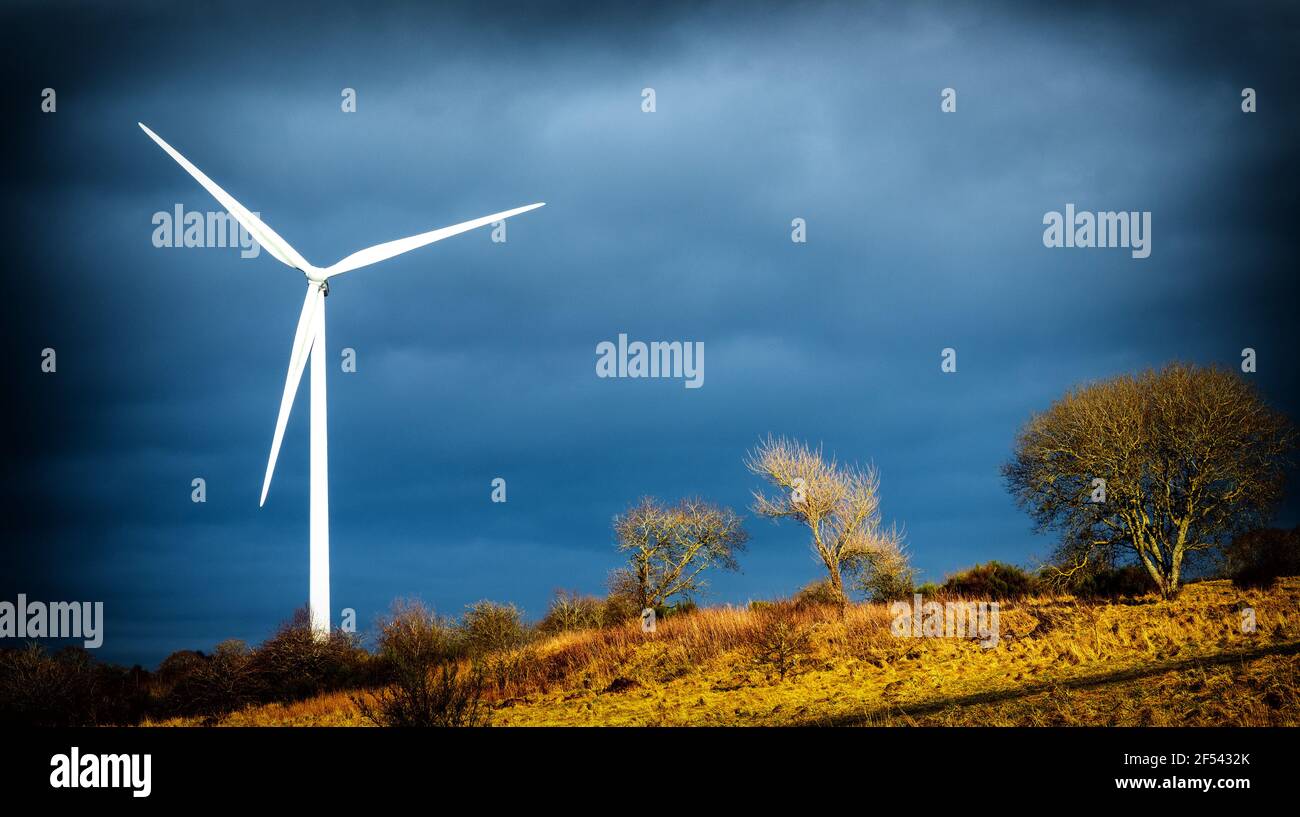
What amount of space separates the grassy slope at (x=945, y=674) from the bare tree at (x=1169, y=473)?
108 inches

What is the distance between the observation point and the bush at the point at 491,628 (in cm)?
5259

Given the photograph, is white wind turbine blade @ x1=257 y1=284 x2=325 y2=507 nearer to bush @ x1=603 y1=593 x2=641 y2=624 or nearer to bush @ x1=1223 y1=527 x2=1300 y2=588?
bush @ x1=603 y1=593 x2=641 y2=624

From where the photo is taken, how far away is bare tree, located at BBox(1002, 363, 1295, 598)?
46.2m

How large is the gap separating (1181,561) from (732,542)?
2470 centimetres

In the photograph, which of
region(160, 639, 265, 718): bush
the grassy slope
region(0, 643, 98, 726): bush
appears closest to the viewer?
the grassy slope

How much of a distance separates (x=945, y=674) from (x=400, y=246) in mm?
29342

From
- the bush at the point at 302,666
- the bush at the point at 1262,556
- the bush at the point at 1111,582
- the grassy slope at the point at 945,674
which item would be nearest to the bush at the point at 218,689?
the bush at the point at 302,666

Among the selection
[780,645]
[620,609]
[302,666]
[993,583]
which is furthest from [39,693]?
[993,583]

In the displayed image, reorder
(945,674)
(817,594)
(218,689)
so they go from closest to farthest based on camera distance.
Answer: (945,674) → (218,689) → (817,594)

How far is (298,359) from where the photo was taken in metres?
46.0

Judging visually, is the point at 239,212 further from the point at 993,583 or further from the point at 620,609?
the point at 993,583

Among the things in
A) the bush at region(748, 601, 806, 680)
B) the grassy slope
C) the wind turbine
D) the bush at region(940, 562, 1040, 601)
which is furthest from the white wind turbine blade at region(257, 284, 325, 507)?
the bush at region(940, 562, 1040, 601)
